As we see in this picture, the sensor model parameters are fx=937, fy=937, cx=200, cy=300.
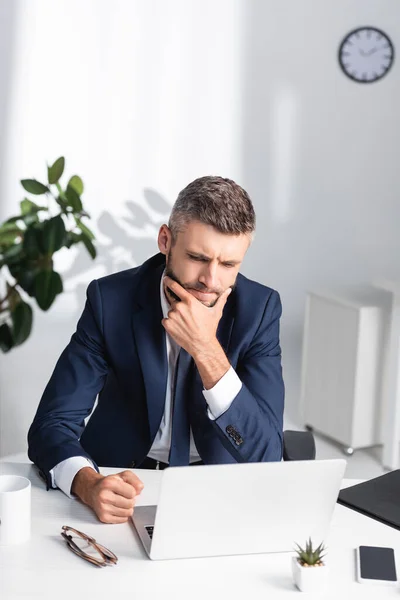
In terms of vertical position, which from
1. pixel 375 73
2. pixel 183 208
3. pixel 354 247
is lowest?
pixel 354 247

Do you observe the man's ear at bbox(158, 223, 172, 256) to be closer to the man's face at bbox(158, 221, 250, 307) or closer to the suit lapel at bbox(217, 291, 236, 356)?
the man's face at bbox(158, 221, 250, 307)

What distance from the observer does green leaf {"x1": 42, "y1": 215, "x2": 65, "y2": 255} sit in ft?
3.65

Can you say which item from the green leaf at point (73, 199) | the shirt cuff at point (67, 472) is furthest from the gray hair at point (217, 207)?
the green leaf at point (73, 199)

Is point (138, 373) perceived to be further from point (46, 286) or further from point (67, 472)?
point (46, 286)

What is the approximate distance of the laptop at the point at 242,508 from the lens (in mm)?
1535

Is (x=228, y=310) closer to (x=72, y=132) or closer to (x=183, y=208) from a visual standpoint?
(x=183, y=208)

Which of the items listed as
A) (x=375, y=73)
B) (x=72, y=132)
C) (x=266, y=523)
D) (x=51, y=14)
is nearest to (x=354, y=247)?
(x=375, y=73)

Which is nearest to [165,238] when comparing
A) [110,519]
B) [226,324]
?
[226,324]

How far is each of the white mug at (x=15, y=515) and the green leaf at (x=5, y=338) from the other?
0.51 meters

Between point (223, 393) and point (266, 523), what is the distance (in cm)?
43

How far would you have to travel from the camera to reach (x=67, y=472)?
6.18ft

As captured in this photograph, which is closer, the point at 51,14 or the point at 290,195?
the point at 51,14

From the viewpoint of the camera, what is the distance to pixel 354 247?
5816 mm

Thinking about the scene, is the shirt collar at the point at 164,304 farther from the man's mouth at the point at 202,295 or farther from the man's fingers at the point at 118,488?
the man's fingers at the point at 118,488
